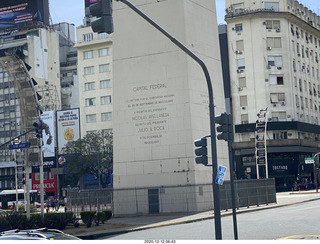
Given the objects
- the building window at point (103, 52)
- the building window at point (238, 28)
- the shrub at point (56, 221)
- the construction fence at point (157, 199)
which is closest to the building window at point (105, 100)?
the building window at point (103, 52)

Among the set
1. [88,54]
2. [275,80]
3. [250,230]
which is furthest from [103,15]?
[88,54]

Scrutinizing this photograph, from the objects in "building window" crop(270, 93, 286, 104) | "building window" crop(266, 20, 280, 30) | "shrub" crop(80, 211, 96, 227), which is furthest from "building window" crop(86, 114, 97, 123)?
"shrub" crop(80, 211, 96, 227)

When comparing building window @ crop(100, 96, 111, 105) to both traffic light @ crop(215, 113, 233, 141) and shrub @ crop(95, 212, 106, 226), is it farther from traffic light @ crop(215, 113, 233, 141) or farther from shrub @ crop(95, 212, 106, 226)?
traffic light @ crop(215, 113, 233, 141)

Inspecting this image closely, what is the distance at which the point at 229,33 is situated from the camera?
3317 inches

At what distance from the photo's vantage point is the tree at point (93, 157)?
81250 mm

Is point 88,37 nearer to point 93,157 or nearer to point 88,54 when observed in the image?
point 88,54

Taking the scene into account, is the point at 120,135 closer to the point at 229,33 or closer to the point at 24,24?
the point at 229,33

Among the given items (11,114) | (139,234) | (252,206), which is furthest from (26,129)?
(11,114)

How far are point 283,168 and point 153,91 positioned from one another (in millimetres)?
48565

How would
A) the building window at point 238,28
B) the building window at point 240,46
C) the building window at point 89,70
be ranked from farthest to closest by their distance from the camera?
the building window at point 89,70 → the building window at point 238,28 → the building window at point 240,46

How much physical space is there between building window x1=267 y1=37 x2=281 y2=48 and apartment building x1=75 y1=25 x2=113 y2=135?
2689cm

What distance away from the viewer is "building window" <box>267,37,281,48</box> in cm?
8238

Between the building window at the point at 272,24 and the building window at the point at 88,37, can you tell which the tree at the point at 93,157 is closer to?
the building window at the point at 88,37

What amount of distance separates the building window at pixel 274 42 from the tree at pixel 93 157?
2581 centimetres
